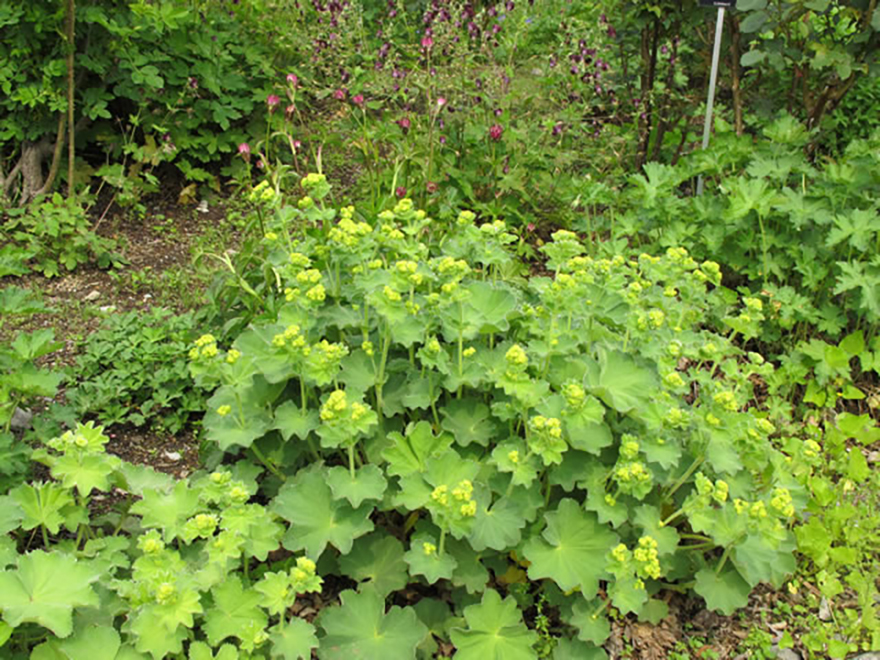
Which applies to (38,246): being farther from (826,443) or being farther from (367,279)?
(826,443)

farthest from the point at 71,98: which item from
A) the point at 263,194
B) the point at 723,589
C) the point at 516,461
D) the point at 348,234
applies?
the point at 723,589

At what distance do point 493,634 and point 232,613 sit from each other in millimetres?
709

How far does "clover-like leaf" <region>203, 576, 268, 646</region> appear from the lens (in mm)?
2004

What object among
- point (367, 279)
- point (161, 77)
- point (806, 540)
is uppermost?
point (161, 77)

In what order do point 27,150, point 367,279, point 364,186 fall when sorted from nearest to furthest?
1. point 367,279
2. point 27,150
3. point 364,186

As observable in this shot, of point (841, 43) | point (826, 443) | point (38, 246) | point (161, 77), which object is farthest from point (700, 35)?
point (38, 246)

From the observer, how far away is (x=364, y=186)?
14.6 ft

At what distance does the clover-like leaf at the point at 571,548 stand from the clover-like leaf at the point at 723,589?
340 mm

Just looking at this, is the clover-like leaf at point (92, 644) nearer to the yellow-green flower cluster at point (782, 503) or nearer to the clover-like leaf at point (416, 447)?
the clover-like leaf at point (416, 447)

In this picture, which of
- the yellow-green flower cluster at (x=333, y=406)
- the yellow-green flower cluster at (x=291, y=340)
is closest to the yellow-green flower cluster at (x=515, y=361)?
the yellow-green flower cluster at (x=333, y=406)

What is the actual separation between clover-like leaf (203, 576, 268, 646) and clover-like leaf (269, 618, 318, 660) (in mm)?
48

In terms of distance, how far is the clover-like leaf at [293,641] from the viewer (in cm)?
200

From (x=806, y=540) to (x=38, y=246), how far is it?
3.52 metres

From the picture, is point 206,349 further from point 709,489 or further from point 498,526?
point 709,489
